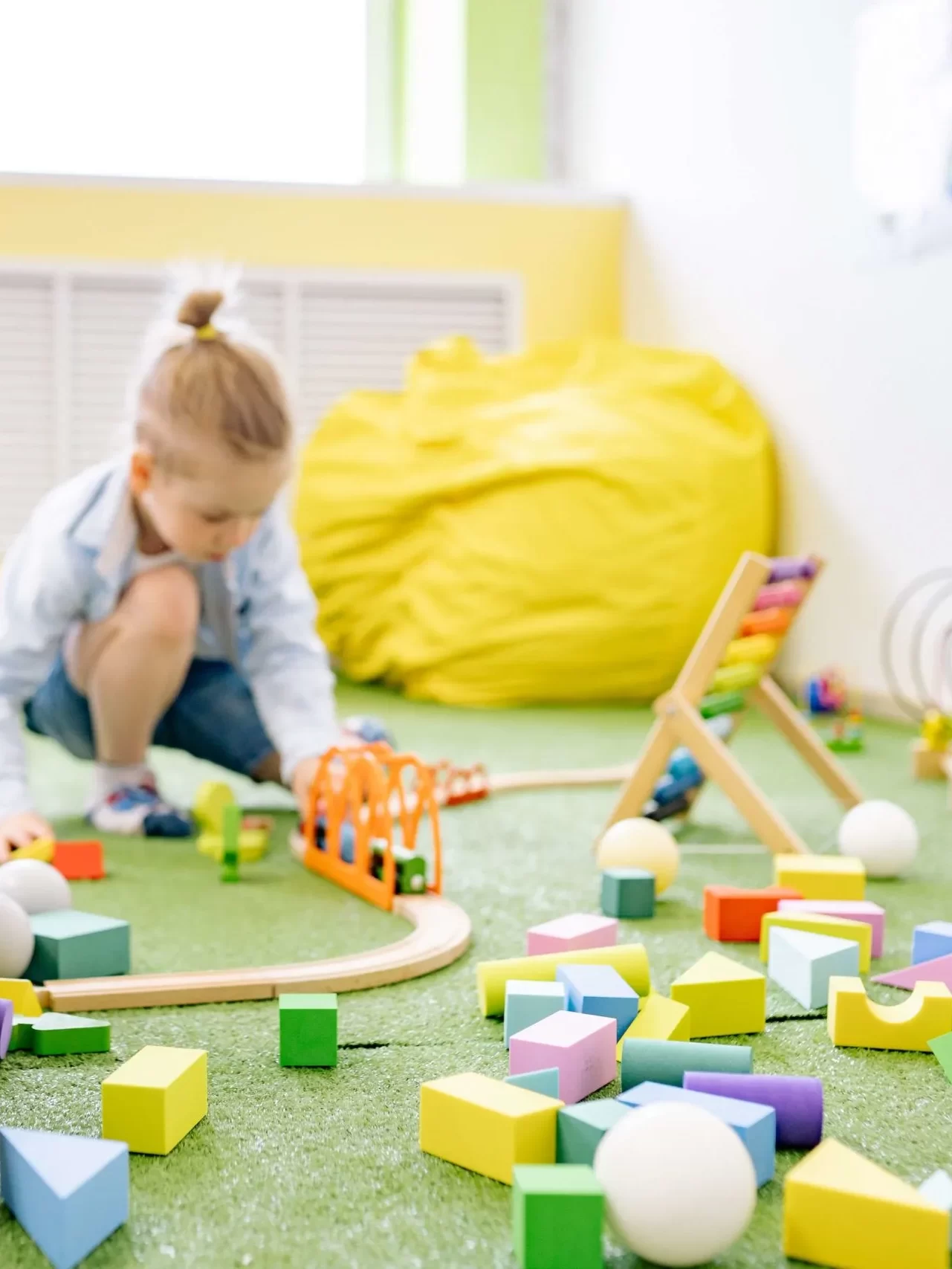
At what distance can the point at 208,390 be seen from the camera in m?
1.53

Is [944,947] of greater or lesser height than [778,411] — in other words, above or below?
below

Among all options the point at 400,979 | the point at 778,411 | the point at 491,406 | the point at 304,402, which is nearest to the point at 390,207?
the point at 304,402

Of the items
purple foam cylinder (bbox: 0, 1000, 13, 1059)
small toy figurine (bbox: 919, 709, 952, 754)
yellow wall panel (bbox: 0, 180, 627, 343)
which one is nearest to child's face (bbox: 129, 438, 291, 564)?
purple foam cylinder (bbox: 0, 1000, 13, 1059)

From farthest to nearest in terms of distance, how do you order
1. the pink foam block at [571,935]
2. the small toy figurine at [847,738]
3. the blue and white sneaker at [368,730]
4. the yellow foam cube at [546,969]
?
the small toy figurine at [847,738] < the blue and white sneaker at [368,730] < the pink foam block at [571,935] < the yellow foam cube at [546,969]

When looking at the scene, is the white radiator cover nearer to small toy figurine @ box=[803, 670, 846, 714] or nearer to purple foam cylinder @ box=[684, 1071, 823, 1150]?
small toy figurine @ box=[803, 670, 846, 714]

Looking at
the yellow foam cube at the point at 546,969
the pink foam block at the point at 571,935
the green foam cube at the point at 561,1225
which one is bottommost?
the pink foam block at the point at 571,935

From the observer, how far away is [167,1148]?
78cm

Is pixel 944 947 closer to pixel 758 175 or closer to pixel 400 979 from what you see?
pixel 400 979

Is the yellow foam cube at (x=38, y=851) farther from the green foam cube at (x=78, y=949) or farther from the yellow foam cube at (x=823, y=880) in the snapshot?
the yellow foam cube at (x=823, y=880)

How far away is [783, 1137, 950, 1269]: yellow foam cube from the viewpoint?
2.10 feet

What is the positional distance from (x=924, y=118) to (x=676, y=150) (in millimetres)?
1216

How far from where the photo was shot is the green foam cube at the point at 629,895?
130cm

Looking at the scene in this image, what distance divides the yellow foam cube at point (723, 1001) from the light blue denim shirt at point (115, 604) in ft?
2.45

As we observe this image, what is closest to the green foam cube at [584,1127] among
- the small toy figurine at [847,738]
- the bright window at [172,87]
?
the small toy figurine at [847,738]
